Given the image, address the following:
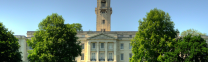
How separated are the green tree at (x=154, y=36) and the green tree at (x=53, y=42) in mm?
11141

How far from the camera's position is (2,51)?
133 ft

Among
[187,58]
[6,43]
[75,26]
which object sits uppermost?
[75,26]

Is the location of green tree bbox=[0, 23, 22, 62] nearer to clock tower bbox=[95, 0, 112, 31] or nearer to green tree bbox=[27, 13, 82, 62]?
green tree bbox=[27, 13, 82, 62]

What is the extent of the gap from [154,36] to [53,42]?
54.7ft

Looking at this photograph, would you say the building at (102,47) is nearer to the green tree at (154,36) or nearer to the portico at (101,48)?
the portico at (101,48)

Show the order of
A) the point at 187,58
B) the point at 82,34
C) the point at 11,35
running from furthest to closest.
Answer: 1. the point at 82,34
2. the point at 11,35
3. the point at 187,58

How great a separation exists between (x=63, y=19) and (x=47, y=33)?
4476 millimetres

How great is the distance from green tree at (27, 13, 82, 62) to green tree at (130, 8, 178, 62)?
11141 millimetres

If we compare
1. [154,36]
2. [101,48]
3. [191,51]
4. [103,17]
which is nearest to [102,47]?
[101,48]

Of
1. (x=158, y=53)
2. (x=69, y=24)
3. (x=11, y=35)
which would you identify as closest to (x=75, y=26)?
(x=69, y=24)

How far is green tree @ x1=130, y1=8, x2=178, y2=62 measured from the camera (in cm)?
4141

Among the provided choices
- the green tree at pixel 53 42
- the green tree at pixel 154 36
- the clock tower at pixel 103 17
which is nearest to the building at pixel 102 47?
the clock tower at pixel 103 17

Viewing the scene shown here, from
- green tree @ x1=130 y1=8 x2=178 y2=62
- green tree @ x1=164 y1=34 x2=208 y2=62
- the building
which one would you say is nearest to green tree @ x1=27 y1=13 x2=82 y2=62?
green tree @ x1=130 y1=8 x2=178 y2=62

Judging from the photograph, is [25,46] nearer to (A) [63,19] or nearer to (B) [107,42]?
(B) [107,42]
